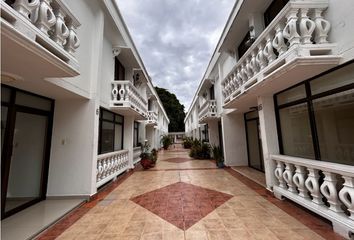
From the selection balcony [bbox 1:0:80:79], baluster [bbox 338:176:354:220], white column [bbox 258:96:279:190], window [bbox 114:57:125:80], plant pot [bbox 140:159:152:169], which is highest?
window [bbox 114:57:125:80]

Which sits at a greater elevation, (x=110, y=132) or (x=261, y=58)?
(x=261, y=58)

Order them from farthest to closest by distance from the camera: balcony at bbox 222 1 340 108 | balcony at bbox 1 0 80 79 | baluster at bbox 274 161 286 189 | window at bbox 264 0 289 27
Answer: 1. window at bbox 264 0 289 27
2. baluster at bbox 274 161 286 189
3. balcony at bbox 222 1 340 108
4. balcony at bbox 1 0 80 79

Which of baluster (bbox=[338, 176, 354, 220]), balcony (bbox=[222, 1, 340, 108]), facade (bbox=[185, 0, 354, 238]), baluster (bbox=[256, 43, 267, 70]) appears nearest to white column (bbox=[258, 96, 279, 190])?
facade (bbox=[185, 0, 354, 238])

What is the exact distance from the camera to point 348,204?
2.23 meters

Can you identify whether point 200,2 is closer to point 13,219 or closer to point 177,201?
point 177,201

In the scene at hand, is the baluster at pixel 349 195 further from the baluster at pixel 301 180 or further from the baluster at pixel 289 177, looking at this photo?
the baluster at pixel 289 177

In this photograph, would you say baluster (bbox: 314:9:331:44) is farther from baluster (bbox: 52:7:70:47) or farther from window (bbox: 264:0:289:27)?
baluster (bbox: 52:7:70:47)

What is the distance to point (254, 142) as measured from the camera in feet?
23.6

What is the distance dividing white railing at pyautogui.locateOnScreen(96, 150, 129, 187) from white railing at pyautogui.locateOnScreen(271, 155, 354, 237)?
15.6 ft

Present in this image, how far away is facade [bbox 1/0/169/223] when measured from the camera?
2176 millimetres

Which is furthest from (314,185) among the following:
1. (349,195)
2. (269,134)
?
(269,134)

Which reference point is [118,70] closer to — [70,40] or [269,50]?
[70,40]

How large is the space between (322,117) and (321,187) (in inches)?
53.6

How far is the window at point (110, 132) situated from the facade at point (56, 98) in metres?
0.04
